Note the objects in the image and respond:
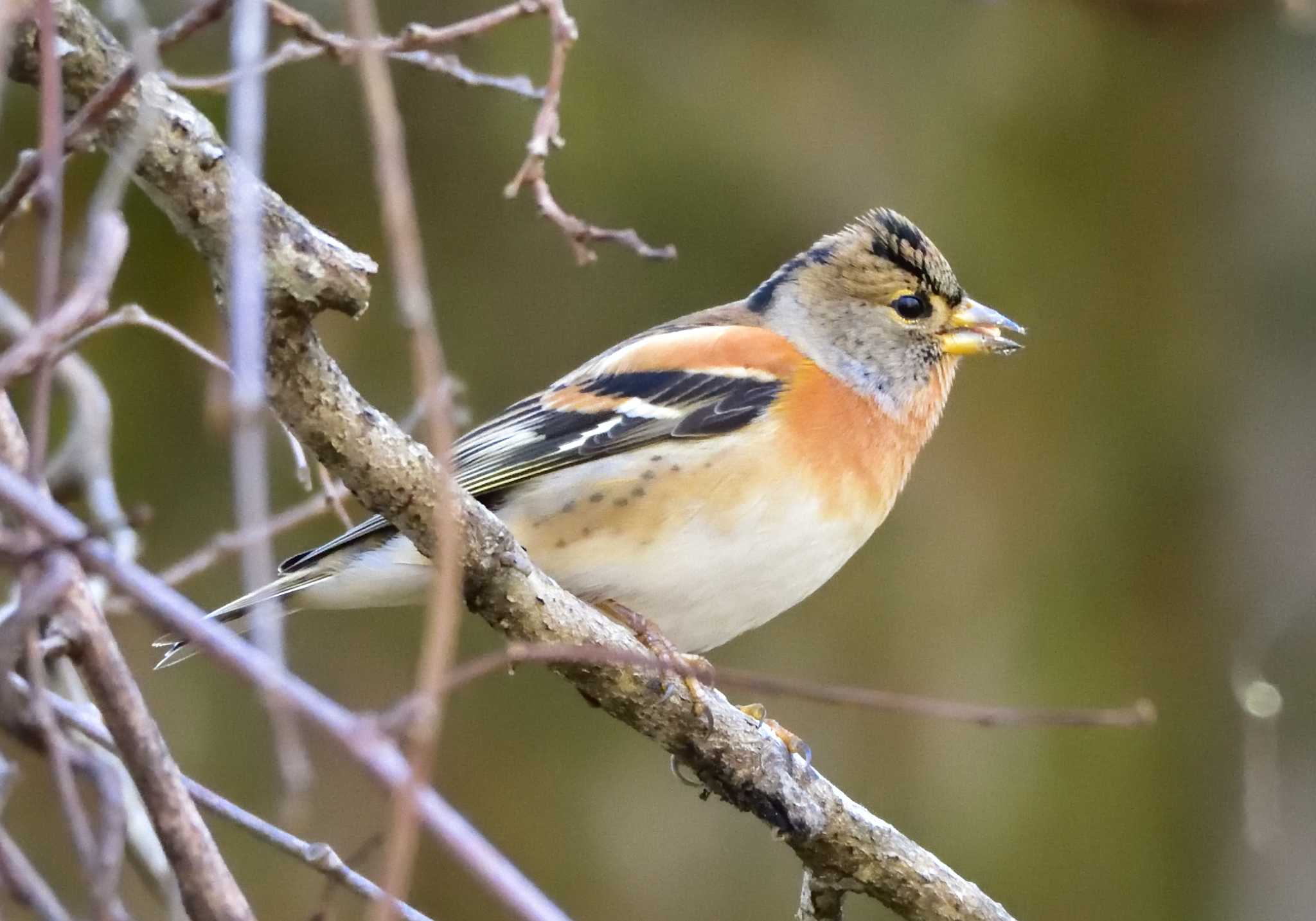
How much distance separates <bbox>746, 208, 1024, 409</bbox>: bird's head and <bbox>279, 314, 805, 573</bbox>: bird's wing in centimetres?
13

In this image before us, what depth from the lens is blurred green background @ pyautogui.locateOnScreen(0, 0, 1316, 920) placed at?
3.43 metres

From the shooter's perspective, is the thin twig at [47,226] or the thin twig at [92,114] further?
the thin twig at [92,114]

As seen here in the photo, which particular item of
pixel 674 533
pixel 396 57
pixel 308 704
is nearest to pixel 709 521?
pixel 674 533

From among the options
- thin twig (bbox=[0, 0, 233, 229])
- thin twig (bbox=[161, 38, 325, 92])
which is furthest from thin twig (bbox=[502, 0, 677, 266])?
thin twig (bbox=[0, 0, 233, 229])

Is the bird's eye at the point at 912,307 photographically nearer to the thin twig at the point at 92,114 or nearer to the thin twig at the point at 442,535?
the thin twig at the point at 92,114

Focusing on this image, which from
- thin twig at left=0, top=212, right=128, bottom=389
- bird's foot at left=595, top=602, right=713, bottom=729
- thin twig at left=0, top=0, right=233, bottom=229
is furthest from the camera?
bird's foot at left=595, top=602, right=713, bottom=729

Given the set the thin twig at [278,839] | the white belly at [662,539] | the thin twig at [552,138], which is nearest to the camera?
the thin twig at [278,839]

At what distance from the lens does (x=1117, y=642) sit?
3936 millimetres

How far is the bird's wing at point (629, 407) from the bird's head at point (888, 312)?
13 centimetres

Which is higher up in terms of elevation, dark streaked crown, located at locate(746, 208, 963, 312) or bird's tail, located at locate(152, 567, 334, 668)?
dark streaked crown, located at locate(746, 208, 963, 312)

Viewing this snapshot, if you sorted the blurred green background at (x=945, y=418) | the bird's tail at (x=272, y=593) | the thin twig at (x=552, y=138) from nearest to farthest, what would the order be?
1. the thin twig at (x=552, y=138)
2. the bird's tail at (x=272, y=593)
3. the blurred green background at (x=945, y=418)

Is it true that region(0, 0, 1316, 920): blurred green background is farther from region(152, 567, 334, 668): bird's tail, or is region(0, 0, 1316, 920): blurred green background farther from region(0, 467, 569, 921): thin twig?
region(0, 467, 569, 921): thin twig

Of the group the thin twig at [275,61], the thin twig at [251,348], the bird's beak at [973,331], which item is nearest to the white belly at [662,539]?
the bird's beak at [973,331]

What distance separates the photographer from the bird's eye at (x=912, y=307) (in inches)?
115
